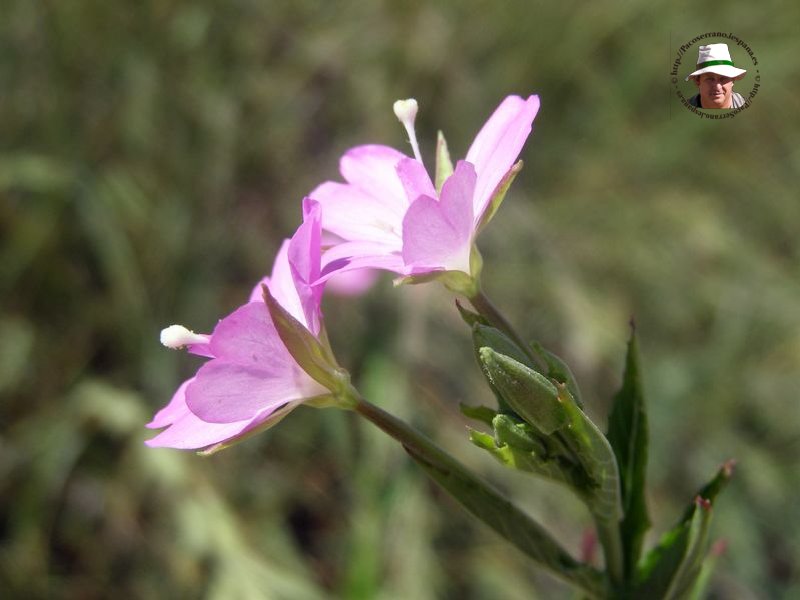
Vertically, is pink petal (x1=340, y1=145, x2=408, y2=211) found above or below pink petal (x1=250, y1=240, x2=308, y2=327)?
above

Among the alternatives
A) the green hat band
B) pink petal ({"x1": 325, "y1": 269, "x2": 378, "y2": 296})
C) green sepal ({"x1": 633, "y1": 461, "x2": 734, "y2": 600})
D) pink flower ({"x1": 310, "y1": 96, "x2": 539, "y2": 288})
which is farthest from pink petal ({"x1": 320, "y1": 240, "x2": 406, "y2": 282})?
pink petal ({"x1": 325, "y1": 269, "x2": 378, "y2": 296})

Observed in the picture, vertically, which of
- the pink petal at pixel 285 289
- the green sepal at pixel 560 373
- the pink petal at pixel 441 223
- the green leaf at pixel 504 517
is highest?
the pink petal at pixel 441 223

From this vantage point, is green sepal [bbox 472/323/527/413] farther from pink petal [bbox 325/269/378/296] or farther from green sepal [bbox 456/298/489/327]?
pink petal [bbox 325/269/378/296]

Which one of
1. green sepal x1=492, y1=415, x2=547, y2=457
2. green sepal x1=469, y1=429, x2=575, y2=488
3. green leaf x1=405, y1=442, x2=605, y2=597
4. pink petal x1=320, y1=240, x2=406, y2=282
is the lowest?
green leaf x1=405, y1=442, x2=605, y2=597

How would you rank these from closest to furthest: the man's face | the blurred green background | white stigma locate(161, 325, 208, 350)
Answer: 1. white stigma locate(161, 325, 208, 350)
2. the man's face
3. the blurred green background

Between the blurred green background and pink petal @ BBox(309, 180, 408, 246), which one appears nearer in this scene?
pink petal @ BBox(309, 180, 408, 246)

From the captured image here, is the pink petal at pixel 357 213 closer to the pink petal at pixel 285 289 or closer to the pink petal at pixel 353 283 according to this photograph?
the pink petal at pixel 285 289

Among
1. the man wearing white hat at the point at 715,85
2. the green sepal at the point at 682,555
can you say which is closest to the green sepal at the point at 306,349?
the green sepal at the point at 682,555
